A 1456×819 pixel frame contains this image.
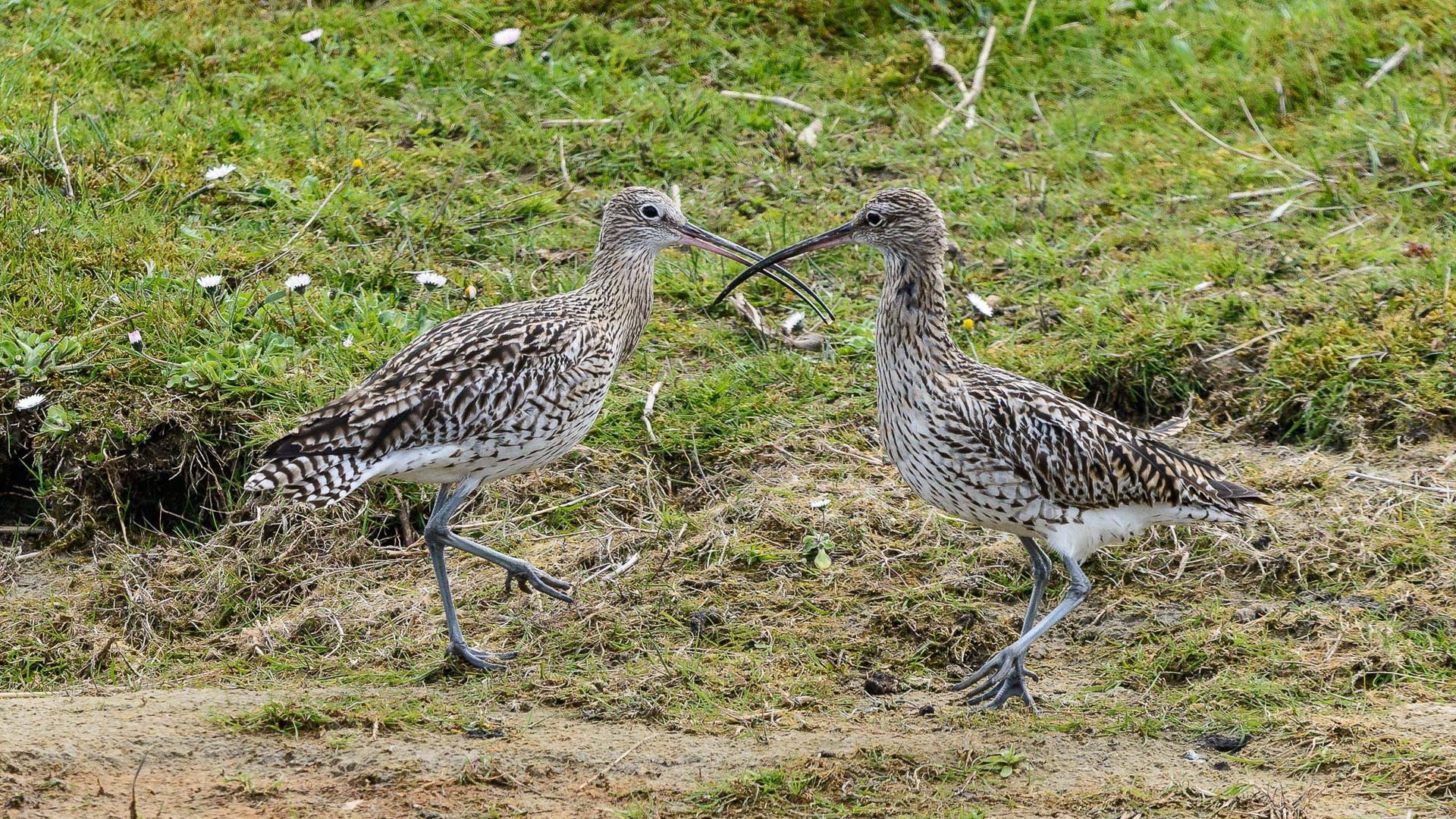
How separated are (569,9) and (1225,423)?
539 centimetres

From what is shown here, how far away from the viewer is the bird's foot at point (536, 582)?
6.82 meters

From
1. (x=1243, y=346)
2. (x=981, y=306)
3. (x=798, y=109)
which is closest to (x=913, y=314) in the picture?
(x=981, y=306)

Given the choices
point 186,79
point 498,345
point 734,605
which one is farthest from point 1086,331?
point 186,79

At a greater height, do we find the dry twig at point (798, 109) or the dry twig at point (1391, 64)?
the dry twig at point (1391, 64)

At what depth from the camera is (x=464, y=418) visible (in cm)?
661

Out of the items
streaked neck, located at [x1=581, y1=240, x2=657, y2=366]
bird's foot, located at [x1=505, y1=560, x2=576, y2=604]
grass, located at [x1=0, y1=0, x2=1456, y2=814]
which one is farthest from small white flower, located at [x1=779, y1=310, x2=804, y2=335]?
bird's foot, located at [x1=505, y1=560, x2=576, y2=604]

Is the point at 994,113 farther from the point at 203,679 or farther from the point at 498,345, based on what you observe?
the point at 203,679

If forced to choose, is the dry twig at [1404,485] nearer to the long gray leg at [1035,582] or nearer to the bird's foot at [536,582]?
the long gray leg at [1035,582]

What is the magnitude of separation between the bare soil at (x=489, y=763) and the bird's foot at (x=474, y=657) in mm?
435

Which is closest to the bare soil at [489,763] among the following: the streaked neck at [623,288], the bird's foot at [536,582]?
the bird's foot at [536,582]

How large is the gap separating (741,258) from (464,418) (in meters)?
1.97

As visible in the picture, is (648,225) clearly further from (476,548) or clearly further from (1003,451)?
(1003,451)

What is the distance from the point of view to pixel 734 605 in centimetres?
691

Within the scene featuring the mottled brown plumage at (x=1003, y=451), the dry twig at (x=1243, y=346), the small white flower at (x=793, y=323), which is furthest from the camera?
the small white flower at (x=793, y=323)
